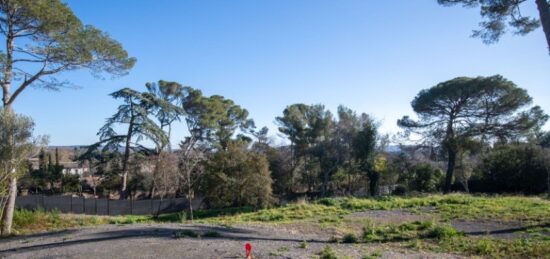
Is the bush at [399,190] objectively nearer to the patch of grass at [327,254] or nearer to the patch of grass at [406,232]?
the patch of grass at [406,232]

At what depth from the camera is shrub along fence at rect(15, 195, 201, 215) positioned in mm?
22625

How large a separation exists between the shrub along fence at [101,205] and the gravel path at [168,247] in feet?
45.0

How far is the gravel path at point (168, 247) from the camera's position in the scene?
666 centimetres

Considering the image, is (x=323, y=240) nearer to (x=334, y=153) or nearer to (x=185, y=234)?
(x=185, y=234)

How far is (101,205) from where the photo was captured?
22625 millimetres

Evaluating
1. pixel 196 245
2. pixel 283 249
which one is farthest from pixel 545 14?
pixel 196 245

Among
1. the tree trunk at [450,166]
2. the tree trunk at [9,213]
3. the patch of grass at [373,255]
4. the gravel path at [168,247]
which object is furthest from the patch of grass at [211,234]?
the tree trunk at [450,166]

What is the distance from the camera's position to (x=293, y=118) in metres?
Result: 34.0

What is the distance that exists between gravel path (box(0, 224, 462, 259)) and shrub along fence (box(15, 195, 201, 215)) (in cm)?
1371

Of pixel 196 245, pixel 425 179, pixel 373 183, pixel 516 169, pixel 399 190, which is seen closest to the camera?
pixel 196 245

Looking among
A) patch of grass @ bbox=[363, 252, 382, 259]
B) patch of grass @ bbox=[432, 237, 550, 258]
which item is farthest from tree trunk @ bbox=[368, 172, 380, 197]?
patch of grass @ bbox=[363, 252, 382, 259]

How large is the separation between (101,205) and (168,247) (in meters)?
17.7

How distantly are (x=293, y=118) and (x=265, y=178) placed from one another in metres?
13.1

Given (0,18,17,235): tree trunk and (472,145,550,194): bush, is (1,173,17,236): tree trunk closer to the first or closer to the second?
(0,18,17,235): tree trunk
